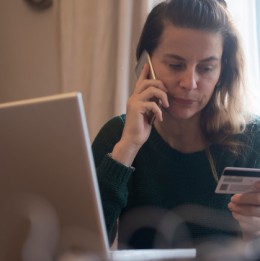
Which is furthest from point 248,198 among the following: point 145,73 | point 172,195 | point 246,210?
point 145,73

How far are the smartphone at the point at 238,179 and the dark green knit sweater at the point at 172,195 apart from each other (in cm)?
25

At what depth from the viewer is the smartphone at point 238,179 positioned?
0.73 meters

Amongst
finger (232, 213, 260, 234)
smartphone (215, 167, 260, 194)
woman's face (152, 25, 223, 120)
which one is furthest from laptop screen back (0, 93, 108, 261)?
woman's face (152, 25, 223, 120)

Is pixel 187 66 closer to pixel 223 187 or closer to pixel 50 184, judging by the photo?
pixel 223 187

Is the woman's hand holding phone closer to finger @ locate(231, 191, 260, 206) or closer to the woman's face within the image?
the woman's face

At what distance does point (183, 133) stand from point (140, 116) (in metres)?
0.21

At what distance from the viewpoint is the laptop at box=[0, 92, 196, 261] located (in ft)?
1.56

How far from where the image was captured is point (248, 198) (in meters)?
0.81

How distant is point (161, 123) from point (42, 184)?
25.5 inches

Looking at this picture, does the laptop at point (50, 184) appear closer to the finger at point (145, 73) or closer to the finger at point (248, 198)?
the finger at point (248, 198)

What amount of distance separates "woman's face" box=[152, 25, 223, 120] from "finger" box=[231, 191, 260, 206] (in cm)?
28

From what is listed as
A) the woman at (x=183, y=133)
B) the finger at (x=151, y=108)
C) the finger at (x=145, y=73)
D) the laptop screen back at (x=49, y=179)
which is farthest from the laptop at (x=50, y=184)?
the finger at (x=145, y=73)

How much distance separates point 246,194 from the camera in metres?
0.81

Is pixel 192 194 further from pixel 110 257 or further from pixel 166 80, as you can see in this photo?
pixel 110 257
